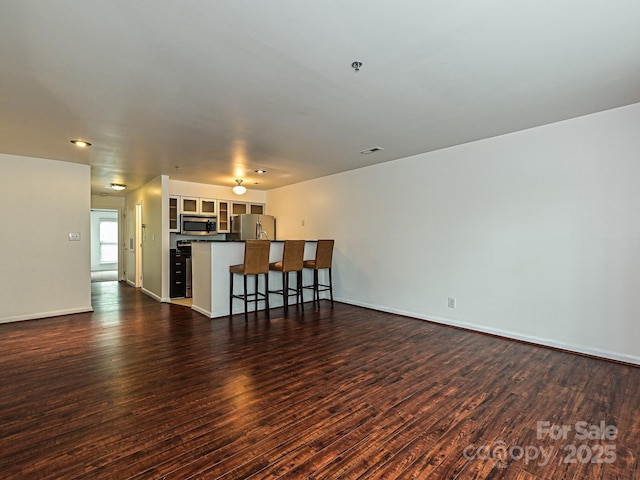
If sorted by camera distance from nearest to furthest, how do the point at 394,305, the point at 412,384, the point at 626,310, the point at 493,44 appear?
the point at 493,44 < the point at 412,384 < the point at 626,310 < the point at 394,305

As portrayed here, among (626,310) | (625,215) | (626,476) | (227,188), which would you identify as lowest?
(626,476)

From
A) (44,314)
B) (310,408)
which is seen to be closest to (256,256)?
(310,408)

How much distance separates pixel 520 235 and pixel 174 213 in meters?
6.07

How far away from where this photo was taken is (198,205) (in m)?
6.83

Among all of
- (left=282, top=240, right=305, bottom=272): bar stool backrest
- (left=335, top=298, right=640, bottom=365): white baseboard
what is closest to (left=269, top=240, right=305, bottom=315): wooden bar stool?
(left=282, top=240, right=305, bottom=272): bar stool backrest

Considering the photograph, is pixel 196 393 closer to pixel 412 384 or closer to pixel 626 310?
pixel 412 384

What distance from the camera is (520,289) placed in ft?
12.1

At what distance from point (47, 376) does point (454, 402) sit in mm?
3350

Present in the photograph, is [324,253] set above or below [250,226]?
below

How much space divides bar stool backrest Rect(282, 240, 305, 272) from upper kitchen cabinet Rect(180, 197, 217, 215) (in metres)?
2.83

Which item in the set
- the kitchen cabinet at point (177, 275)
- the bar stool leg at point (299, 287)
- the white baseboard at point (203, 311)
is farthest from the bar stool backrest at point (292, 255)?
the kitchen cabinet at point (177, 275)

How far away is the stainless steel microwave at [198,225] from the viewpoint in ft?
21.8

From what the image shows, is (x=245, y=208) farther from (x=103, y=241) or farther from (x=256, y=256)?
(x=103, y=241)

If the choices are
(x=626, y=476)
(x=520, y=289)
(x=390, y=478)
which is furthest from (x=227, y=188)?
(x=626, y=476)
